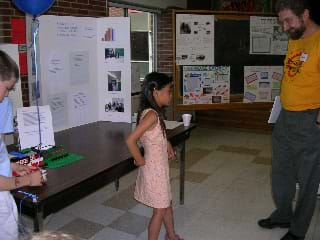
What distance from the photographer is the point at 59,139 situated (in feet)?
8.17

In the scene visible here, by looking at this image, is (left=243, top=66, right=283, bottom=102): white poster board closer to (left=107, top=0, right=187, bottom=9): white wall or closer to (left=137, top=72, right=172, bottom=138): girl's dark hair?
(left=107, top=0, right=187, bottom=9): white wall

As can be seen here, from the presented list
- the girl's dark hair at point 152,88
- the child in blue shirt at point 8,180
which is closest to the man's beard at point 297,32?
the girl's dark hair at point 152,88

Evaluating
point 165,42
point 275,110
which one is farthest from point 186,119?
point 165,42

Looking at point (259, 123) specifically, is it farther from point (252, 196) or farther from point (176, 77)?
point (252, 196)

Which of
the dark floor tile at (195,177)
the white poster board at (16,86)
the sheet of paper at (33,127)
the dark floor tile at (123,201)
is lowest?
the dark floor tile at (123,201)

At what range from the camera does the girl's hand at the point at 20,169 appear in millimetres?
1606

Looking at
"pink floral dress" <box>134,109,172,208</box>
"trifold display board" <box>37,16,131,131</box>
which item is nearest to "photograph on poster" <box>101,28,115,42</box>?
"trifold display board" <box>37,16,131,131</box>

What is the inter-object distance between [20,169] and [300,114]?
163 centimetres

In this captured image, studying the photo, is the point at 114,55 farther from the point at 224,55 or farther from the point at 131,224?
the point at 224,55

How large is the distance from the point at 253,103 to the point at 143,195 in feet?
11.0

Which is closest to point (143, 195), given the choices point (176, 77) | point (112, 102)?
point (112, 102)

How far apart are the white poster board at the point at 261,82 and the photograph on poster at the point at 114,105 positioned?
2.50m

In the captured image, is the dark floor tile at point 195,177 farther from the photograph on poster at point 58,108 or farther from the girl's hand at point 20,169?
the girl's hand at point 20,169

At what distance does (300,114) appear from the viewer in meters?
2.25
